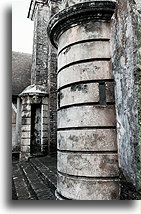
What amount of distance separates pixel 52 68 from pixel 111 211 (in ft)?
23.1

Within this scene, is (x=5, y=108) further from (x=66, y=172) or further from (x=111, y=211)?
(x=111, y=211)

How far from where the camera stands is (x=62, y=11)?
2.20 metres

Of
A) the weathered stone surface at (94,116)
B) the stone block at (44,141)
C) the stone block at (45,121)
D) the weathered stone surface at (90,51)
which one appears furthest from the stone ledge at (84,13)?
the stone block at (44,141)

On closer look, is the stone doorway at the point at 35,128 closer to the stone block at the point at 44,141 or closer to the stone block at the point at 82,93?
the stone block at the point at 44,141

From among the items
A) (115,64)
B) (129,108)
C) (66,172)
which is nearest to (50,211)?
(66,172)

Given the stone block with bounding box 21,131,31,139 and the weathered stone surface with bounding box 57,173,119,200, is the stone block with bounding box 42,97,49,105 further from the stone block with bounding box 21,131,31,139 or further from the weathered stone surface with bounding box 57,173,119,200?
the weathered stone surface with bounding box 57,173,119,200

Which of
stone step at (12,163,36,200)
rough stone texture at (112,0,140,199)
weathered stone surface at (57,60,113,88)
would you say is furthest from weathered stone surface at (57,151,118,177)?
stone step at (12,163,36,200)

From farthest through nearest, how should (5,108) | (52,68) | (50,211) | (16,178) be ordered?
1. (52,68)
2. (16,178)
3. (5,108)
4. (50,211)

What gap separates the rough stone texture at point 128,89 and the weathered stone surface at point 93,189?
0.43 feet

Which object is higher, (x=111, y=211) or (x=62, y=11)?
(x=62, y=11)

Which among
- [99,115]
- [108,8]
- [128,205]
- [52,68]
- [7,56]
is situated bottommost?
[128,205]

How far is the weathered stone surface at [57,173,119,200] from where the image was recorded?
74.0 inches

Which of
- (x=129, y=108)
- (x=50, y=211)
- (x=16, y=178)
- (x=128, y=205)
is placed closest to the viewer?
(x=129, y=108)

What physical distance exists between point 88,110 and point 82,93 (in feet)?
0.71
